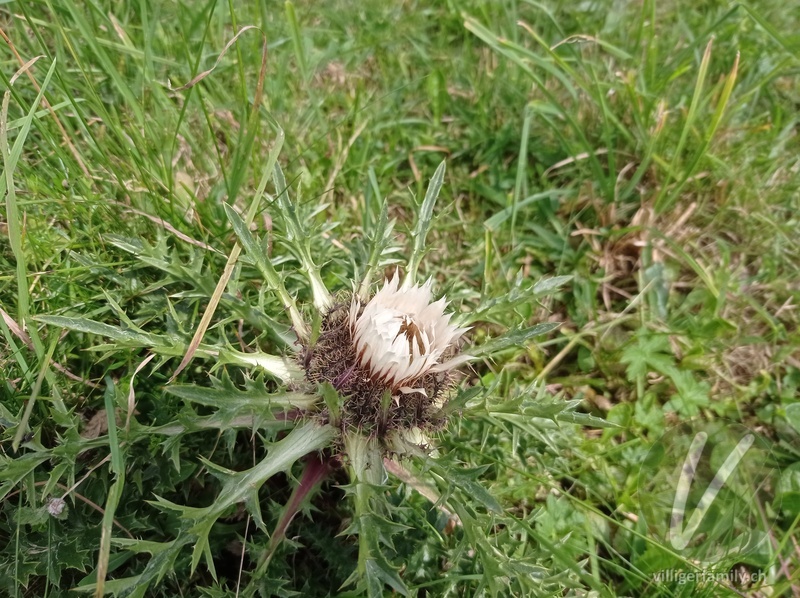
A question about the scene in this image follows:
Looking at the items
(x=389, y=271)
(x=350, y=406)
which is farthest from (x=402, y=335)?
(x=389, y=271)

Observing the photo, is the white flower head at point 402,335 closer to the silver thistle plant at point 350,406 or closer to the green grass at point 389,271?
the silver thistle plant at point 350,406

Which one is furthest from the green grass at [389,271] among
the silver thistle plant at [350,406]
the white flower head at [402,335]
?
the white flower head at [402,335]

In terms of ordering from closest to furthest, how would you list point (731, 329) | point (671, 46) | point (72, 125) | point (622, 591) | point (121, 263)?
point (121, 263)
point (622, 591)
point (72, 125)
point (731, 329)
point (671, 46)

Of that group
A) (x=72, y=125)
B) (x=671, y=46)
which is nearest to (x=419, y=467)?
(x=72, y=125)

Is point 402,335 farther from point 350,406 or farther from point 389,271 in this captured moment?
point 389,271

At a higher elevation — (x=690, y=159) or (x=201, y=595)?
(x=690, y=159)

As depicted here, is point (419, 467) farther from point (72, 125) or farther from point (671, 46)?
point (671, 46)
